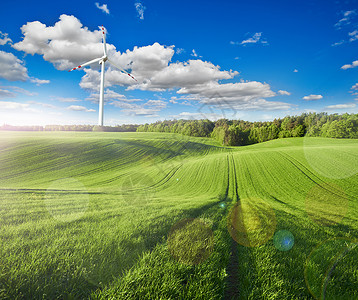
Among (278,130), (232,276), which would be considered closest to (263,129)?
(278,130)

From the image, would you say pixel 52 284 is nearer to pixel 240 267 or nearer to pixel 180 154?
pixel 240 267

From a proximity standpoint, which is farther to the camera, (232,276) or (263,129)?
(263,129)

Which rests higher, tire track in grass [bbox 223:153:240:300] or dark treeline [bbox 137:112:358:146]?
dark treeline [bbox 137:112:358:146]

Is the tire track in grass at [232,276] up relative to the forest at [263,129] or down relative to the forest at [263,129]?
down

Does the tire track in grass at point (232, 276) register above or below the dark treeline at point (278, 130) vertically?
below

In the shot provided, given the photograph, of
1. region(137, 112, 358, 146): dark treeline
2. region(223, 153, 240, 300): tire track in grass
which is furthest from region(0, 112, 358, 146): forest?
region(223, 153, 240, 300): tire track in grass

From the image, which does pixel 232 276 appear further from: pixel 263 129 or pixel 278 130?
pixel 278 130

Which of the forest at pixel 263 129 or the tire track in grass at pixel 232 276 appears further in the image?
the forest at pixel 263 129

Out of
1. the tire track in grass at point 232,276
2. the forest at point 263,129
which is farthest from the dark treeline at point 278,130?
the tire track in grass at point 232,276

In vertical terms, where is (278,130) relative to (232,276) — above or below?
above

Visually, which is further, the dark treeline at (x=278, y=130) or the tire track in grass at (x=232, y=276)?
the dark treeline at (x=278, y=130)

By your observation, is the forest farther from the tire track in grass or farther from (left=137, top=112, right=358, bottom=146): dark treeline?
the tire track in grass

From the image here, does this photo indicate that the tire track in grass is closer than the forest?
Yes

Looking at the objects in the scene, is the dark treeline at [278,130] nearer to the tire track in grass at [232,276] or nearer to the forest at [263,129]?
the forest at [263,129]
